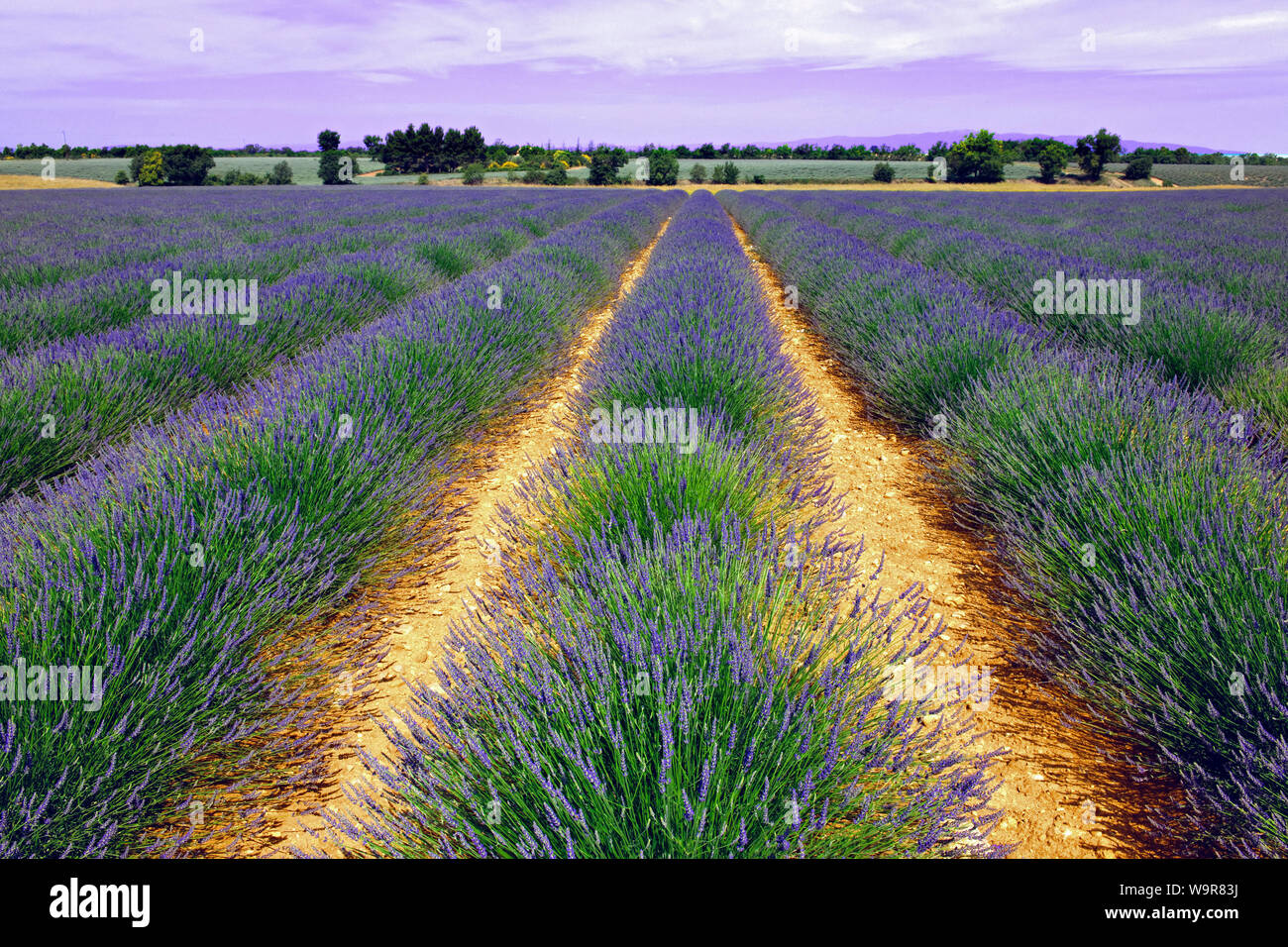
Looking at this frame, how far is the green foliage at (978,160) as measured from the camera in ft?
171

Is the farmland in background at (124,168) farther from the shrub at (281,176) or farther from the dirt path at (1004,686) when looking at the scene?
the dirt path at (1004,686)

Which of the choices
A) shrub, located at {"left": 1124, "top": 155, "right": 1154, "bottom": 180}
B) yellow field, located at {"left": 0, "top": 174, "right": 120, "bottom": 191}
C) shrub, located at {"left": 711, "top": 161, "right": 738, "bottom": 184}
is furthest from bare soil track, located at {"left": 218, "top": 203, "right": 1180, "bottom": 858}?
shrub, located at {"left": 1124, "top": 155, "right": 1154, "bottom": 180}

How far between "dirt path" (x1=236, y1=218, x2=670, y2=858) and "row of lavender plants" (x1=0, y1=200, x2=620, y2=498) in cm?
188

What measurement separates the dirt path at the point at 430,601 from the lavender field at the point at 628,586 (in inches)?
0.7

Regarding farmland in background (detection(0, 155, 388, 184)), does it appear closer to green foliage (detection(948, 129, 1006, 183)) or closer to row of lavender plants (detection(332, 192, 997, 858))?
green foliage (detection(948, 129, 1006, 183))

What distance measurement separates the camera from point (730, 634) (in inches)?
53.3

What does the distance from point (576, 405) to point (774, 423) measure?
45.5 inches

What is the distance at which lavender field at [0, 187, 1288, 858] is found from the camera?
1.27 meters

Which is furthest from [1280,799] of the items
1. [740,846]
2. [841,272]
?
[841,272]

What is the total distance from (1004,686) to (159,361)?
16.9ft

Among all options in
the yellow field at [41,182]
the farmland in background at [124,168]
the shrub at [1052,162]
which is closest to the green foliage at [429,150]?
the farmland in background at [124,168]

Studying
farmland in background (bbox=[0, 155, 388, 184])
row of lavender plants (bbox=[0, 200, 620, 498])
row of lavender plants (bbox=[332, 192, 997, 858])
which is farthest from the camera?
farmland in background (bbox=[0, 155, 388, 184])

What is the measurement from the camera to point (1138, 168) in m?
50.2
